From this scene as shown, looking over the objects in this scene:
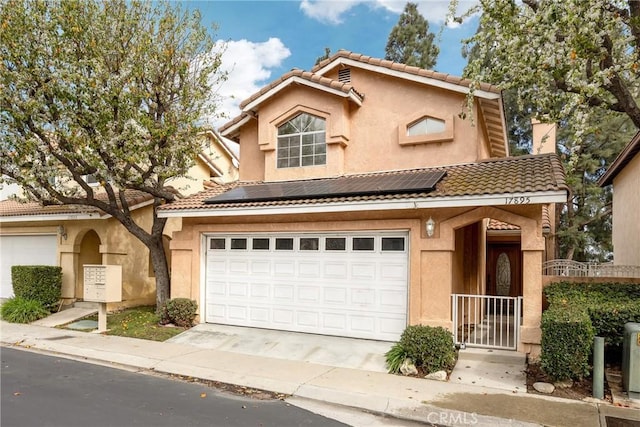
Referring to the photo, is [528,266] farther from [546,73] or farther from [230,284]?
[230,284]

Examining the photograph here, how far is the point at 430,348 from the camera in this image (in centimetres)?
823

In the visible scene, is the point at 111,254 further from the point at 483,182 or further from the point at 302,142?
the point at 483,182

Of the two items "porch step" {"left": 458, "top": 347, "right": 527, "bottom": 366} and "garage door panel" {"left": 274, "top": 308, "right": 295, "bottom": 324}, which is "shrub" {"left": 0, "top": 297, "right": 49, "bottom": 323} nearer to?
"garage door panel" {"left": 274, "top": 308, "right": 295, "bottom": 324}

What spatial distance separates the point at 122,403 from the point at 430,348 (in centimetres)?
517

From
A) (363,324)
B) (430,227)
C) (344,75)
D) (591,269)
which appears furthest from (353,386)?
(344,75)

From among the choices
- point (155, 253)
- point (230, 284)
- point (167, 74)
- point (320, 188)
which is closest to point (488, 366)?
point (320, 188)

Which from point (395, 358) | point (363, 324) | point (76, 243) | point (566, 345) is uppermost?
point (76, 243)

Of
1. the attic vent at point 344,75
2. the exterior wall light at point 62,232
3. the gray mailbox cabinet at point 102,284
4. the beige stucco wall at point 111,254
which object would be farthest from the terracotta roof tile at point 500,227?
the exterior wall light at point 62,232

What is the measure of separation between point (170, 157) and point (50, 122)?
10.1 feet

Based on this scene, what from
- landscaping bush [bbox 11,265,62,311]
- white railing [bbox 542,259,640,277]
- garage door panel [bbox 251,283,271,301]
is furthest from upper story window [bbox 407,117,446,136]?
landscaping bush [bbox 11,265,62,311]

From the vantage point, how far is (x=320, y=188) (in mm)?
11242

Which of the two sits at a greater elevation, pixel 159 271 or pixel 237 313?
pixel 159 271

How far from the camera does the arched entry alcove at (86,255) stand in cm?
1541

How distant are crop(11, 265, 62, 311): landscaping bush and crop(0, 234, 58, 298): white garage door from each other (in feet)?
4.25
